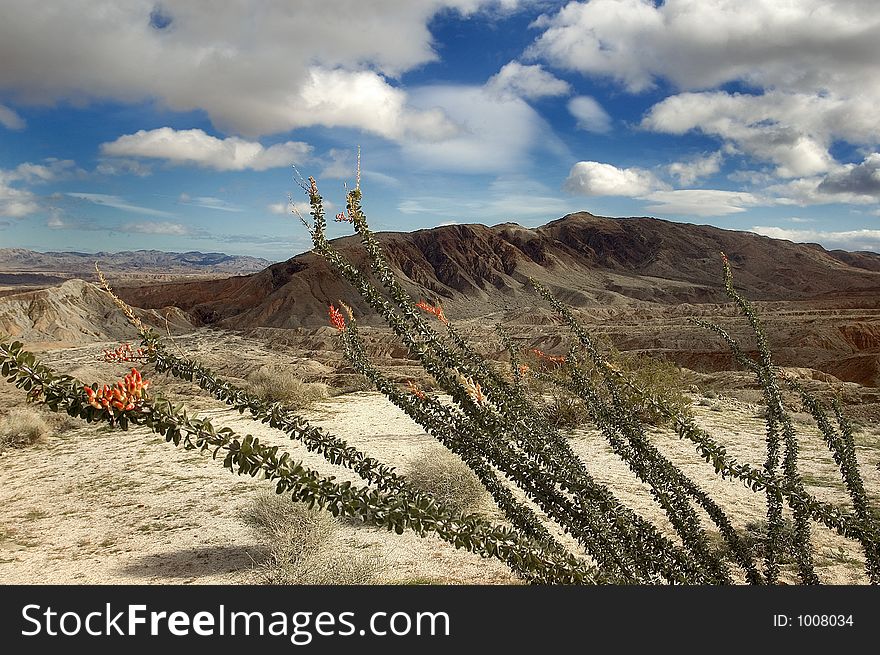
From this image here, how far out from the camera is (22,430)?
13.5 m

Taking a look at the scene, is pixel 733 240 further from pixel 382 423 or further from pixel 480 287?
pixel 382 423

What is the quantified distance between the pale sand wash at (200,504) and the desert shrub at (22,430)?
35 centimetres

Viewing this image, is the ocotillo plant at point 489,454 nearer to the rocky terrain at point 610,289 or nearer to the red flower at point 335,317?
the red flower at point 335,317

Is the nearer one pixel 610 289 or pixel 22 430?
pixel 22 430

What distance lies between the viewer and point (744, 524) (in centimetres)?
800

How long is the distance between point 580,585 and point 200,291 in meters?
81.8

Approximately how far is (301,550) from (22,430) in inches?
414

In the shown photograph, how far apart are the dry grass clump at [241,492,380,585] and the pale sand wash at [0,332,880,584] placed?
0.20 m

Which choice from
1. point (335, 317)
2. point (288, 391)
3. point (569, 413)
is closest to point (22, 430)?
point (288, 391)

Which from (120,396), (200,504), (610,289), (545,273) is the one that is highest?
(545,273)

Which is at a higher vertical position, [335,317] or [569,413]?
[335,317]

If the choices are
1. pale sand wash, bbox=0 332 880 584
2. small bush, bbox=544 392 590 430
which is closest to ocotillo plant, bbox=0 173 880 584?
pale sand wash, bbox=0 332 880 584

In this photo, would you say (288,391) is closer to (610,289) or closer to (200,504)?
(200,504)

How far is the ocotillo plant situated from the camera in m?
2.18
